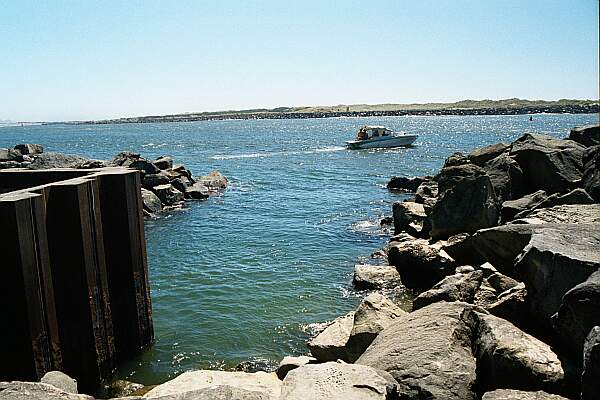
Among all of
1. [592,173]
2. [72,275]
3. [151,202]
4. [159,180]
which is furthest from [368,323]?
[159,180]

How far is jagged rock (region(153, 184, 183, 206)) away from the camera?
28100 mm

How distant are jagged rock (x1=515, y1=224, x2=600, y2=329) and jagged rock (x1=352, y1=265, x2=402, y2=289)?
7.53 metres

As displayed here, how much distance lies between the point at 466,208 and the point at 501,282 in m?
5.76

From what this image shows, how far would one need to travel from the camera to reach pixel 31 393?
16.2ft

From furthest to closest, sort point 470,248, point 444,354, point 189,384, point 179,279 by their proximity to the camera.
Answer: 1. point 179,279
2. point 470,248
3. point 189,384
4. point 444,354

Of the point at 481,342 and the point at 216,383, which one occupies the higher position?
the point at 481,342

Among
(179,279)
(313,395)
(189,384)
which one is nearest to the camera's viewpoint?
(313,395)

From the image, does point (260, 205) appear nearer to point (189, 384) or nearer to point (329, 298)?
point (329, 298)

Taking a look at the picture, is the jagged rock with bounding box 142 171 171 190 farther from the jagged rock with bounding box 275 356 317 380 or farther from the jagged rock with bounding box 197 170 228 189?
the jagged rock with bounding box 275 356 317 380

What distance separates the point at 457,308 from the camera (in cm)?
635

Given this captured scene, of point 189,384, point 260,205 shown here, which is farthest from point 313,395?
point 260,205

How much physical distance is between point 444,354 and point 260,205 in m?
23.4

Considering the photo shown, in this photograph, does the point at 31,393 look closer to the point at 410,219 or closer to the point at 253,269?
the point at 253,269

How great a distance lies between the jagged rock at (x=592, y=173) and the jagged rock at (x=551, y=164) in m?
0.23
